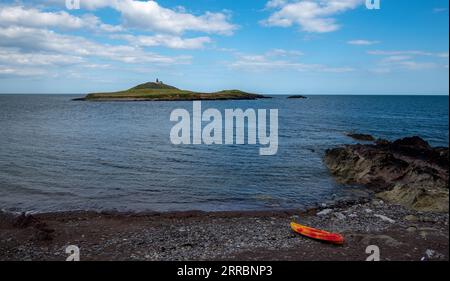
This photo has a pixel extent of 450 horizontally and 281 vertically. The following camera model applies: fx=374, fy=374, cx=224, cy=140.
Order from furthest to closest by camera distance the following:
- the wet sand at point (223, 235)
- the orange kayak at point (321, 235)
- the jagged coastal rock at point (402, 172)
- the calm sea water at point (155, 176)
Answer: the calm sea water at point (155, 176) → the jagged coastal rock at point (402, 172) → the orange kayak at point (321, 235) → the wet sand at point (223, 235)

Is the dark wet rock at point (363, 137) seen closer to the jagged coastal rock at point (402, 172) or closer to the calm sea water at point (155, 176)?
the calm sea water at point (155, 176)

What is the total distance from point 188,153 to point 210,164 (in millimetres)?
6563

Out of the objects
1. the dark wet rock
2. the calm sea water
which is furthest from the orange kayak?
the dark wet rock

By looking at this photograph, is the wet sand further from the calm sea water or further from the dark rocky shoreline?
the calm sea water

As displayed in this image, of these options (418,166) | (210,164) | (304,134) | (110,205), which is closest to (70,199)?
(110,205)

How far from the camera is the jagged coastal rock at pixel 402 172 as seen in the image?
21781 millimetres

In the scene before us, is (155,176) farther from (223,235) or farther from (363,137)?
(363,137)

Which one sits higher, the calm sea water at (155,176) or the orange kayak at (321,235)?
the calm sea water at (155,176)

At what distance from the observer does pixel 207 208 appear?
931 inches

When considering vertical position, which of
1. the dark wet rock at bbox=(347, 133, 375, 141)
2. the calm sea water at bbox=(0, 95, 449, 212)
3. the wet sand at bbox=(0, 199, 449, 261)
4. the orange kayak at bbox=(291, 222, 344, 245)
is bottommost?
the wet sand at bbox=(0, 199, 449, 261)

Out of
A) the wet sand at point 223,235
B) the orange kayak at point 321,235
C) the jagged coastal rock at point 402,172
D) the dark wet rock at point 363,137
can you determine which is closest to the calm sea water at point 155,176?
the jagged coastal rock at point 402,172

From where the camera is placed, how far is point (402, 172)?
28.8m

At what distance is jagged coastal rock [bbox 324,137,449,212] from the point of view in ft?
71.5
